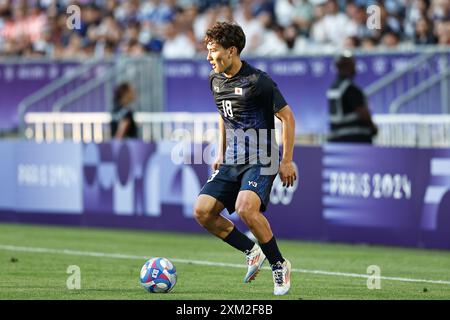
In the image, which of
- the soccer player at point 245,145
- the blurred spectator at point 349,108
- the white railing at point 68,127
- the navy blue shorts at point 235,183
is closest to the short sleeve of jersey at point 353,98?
the blurred spectator at point 349,108

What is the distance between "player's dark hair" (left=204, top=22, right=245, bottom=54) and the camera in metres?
11.2

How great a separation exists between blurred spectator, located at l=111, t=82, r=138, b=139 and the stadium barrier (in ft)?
1.46

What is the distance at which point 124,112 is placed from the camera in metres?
19.9

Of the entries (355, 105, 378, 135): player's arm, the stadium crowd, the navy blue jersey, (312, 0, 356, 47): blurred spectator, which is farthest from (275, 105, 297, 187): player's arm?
(312, 0, 356, 47): blurred spectator

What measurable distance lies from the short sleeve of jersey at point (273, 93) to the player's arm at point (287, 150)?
0.05m

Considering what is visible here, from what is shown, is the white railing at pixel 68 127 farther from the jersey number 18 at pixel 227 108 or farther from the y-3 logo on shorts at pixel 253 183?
the y-3 logo on shorts at pixel 253 183

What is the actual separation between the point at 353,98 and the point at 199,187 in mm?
2773

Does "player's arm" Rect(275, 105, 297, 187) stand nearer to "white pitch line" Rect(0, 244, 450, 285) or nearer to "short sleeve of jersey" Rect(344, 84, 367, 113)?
"white pitch line" Rect(0, 244, 450, 285)

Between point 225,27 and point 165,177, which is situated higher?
point 225,27

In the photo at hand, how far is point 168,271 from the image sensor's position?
11.3 metres
